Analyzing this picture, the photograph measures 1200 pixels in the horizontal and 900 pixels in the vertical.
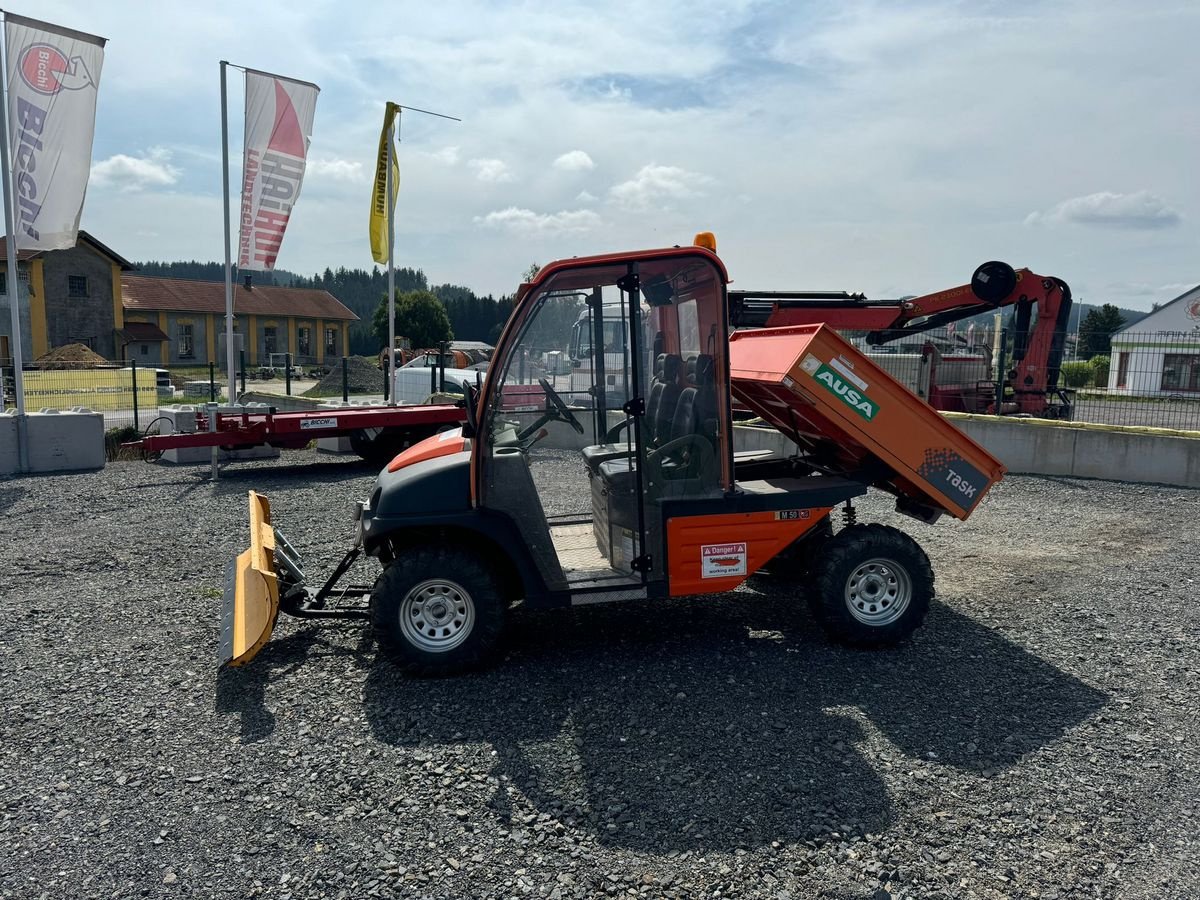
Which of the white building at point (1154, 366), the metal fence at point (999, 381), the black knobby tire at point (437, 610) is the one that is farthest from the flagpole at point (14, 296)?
the white building at point (1154, 366)

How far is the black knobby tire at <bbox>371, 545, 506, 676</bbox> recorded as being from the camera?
15.5ft

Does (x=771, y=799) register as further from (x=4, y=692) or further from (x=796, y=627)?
(x=4, y=692)

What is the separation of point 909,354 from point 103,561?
40.4 feet

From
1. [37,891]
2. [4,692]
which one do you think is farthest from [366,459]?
[37,891]

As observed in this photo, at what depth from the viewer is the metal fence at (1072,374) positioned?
12867 mm

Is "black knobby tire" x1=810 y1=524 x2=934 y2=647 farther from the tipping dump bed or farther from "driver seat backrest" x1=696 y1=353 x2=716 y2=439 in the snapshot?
"driver seat backrest" x1=696 y1=353 x2=716 y2=439

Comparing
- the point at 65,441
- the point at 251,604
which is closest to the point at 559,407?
the point at 251,604

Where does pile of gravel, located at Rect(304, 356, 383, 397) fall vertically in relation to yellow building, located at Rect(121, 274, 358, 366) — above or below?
below

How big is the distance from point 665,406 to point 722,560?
0.96 meters

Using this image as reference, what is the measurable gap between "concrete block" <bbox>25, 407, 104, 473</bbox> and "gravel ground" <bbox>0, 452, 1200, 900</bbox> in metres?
6.75

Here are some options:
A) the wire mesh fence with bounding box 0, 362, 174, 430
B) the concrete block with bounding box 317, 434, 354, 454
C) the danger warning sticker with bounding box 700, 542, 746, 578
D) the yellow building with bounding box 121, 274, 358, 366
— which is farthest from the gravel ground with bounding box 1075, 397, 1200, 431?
the yellow building with bounding box 121, 274, 358, 366

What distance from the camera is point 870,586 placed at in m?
5.28

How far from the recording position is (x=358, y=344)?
8819cm

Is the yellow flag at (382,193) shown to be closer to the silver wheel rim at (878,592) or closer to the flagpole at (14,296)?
the flagpole at (14,296)
